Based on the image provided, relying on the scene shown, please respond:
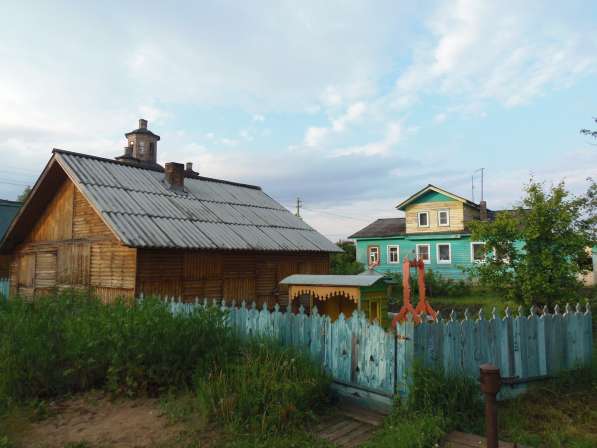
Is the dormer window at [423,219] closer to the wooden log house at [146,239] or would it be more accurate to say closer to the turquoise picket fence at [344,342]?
the wooden log house at [146,239]

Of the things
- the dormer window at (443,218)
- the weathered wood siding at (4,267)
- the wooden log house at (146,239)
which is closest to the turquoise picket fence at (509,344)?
the wooden log house at (146,239)

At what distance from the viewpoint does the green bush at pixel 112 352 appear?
21.5ft

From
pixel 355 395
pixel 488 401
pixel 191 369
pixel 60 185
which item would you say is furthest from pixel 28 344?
pixel 60 185

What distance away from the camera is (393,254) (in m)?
32.5

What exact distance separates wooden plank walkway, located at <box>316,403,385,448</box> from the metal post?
1.54 m

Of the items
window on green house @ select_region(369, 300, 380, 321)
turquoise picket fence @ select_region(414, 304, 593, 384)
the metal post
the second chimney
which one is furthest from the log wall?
the metal post

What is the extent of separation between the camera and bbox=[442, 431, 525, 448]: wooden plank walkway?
15.5 ft

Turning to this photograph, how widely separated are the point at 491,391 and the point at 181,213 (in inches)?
527

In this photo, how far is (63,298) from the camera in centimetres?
929

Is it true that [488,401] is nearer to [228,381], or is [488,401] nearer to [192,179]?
[228,381]

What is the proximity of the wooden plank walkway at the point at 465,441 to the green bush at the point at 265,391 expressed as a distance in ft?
5.51

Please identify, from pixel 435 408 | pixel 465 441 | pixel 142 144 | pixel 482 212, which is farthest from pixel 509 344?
pixel 142 144

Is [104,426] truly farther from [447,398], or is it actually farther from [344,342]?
[447,398]

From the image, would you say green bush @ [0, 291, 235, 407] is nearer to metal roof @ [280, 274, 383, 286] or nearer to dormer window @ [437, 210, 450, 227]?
metal roof @ [280, 274, 383, 286]
